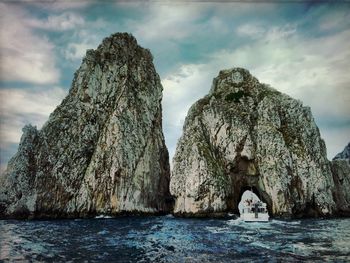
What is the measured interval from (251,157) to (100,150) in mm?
31631

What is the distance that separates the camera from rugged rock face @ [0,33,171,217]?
66938 mm

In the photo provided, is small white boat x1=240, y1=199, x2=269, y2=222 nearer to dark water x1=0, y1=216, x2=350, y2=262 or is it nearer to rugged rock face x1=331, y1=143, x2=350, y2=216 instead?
dark water x1=0, y1=216, x2=350, y2=262

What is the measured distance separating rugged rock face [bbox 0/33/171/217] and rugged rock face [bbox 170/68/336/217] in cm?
1188

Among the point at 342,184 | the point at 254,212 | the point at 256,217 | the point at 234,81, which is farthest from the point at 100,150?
the point at 342,184

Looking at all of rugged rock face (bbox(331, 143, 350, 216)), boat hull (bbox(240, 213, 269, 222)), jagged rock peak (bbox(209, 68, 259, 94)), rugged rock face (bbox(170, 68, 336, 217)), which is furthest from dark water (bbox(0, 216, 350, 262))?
jagged rock peak (bbox(209, 68, 259, 94))

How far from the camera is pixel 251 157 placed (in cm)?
6538

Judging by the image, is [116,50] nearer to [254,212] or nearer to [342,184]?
[254,212]

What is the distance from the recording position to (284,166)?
6166cm

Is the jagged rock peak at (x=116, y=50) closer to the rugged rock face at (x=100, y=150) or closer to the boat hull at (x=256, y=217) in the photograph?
the rugged rock face at (x=100, y=150)

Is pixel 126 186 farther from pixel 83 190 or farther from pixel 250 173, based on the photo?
pixel 250 173

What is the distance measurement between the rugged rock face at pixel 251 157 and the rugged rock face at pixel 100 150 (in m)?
11.9

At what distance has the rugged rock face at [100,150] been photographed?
66938 millimetres

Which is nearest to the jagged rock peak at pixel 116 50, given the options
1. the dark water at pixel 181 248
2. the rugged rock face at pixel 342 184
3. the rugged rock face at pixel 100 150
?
the rugged rock face at pixel 100 150

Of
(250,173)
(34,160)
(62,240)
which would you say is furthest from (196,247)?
(34,160)
